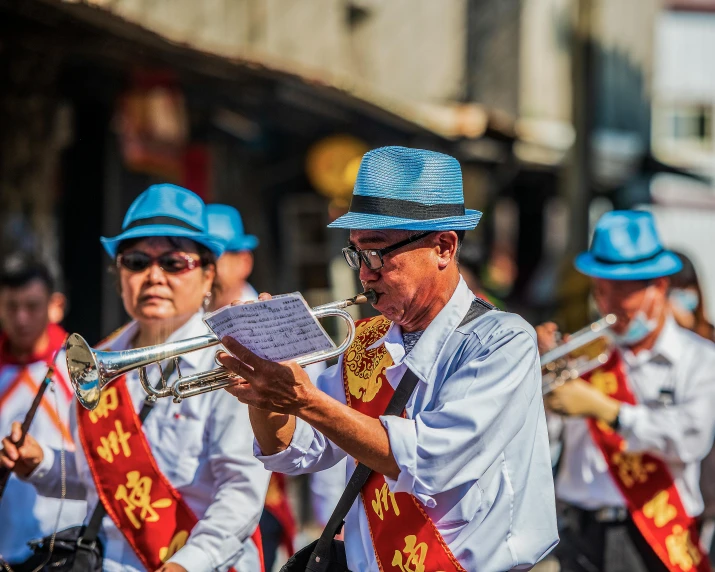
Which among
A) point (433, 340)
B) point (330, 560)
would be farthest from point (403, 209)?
point (330, 560)

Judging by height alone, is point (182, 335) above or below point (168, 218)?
below

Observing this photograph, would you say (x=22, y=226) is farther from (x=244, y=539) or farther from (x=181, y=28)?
(x=244, y=539)

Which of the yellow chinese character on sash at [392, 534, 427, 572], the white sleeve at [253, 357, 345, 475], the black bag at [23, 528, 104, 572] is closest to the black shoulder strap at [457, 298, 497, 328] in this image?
the white sleeve at [253, 357, 345, 475]

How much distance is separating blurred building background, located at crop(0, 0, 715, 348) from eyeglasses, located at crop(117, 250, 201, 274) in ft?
7.72

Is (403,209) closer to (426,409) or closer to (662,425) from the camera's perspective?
(426,409)

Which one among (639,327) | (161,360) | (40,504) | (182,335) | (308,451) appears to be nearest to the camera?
(161,360)

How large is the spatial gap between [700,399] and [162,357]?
9.01 ft

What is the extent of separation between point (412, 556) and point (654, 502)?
2.24 meters

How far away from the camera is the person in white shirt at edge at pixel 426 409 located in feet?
9.60

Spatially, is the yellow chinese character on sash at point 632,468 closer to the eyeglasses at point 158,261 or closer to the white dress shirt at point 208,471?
the white dress shirt at point 208,471

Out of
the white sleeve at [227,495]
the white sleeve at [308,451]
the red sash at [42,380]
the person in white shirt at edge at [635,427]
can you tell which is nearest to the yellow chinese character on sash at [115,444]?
the white sleeve at [227,495]

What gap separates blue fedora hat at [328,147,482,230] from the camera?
125 inches

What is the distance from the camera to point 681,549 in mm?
5020

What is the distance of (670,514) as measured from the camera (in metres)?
5.08
